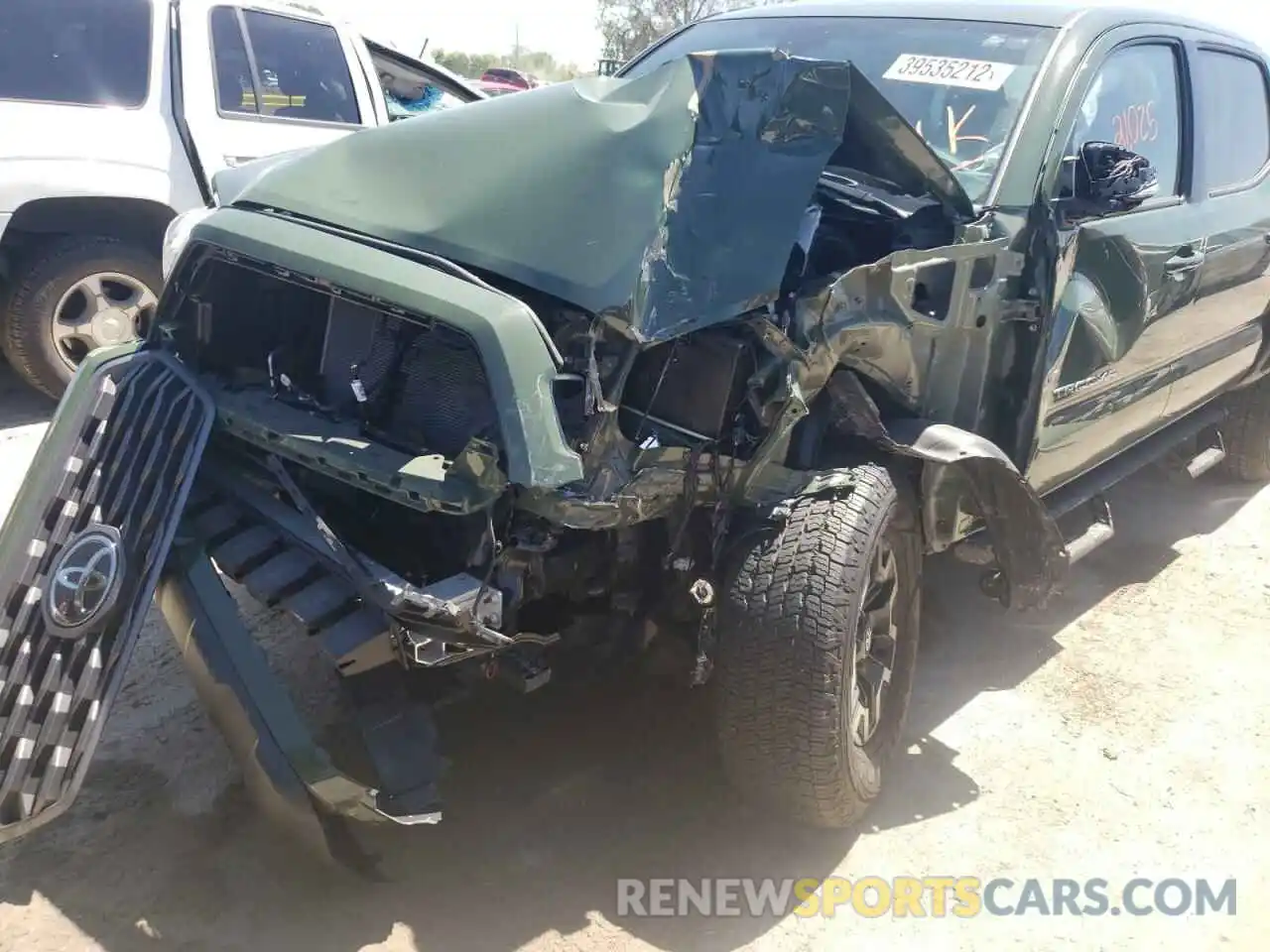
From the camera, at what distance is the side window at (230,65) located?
534cm

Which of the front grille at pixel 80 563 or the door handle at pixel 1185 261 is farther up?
the door handle at pixel 1185 261

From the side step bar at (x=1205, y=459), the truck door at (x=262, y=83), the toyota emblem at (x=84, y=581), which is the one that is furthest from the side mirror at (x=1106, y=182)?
the truck door at (x=262, y=83)

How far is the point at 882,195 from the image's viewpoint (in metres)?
2.95

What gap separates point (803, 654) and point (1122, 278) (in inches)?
70.4

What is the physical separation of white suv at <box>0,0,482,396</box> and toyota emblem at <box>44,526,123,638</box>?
9.60ft

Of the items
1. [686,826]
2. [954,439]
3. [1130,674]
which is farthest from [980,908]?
[1130,674]

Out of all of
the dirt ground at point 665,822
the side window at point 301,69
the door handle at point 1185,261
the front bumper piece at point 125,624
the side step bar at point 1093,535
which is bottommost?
the dirt ground at point 665,822

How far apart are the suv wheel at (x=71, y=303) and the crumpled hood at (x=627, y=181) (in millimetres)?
2817

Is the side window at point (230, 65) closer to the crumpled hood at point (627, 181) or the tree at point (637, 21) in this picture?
the crumpled hood at point (627, 181)

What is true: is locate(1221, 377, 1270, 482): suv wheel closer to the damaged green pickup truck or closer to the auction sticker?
the damaged green pickup truck

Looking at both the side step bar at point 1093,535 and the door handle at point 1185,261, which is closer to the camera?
the side step bar at point 1093,535

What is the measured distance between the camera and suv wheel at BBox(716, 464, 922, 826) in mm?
2361

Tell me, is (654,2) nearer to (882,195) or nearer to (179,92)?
(179,92)

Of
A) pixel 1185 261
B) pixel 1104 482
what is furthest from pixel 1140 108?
pixel 1104 482
